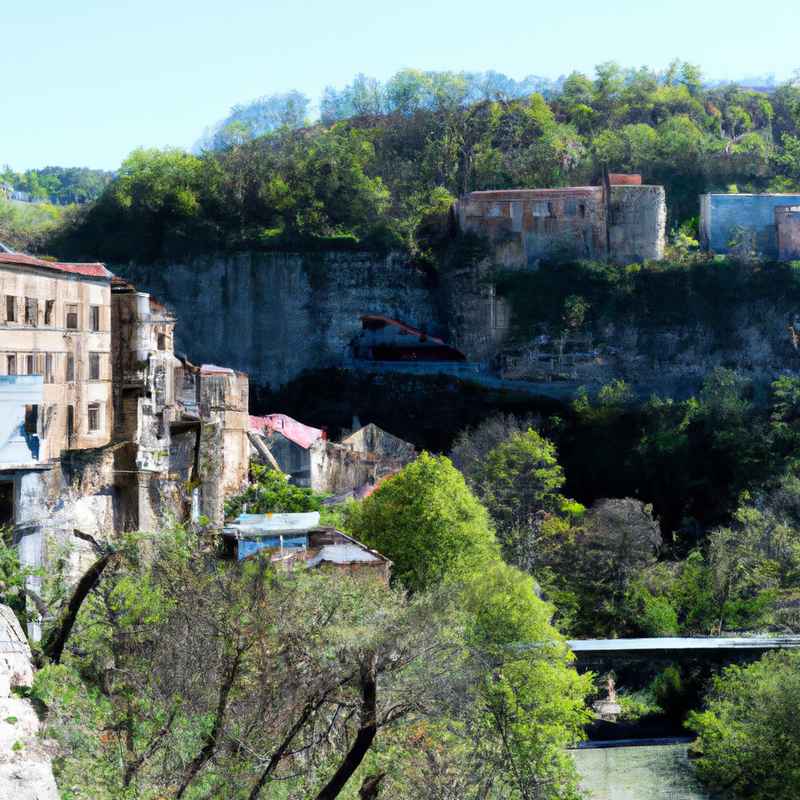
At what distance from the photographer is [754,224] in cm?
6781

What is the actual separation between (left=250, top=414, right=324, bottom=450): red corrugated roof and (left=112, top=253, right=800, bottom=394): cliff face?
10028 mm

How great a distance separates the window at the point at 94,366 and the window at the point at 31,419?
3.16 m

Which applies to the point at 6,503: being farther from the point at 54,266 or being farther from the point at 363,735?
the point at 363,735

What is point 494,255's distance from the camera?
66375mm

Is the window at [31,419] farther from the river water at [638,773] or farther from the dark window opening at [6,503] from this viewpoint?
the river water at [638,773]

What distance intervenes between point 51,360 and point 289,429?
2731 centimetres

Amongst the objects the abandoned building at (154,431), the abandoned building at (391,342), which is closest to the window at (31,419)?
the abandoned building at (154,431)

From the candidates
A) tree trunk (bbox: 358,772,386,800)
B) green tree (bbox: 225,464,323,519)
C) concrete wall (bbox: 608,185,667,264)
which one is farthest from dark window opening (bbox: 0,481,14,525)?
concrete wall (bbox: 608,185,667,264)

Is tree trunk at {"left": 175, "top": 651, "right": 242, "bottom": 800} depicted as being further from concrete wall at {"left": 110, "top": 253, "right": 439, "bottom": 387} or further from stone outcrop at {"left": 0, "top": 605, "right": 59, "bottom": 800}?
concrete wall at {"left": 110, "top": 253, "right": 439, "bottom": 387}

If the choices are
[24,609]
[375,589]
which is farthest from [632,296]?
[24,609]

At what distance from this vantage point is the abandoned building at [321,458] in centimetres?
5366

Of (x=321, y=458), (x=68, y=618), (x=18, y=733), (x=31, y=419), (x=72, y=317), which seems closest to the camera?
(x=18, y=733)

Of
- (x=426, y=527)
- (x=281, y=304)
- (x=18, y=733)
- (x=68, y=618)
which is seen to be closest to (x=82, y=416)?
(x=68, y=618)

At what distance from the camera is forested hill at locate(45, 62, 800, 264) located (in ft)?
232
